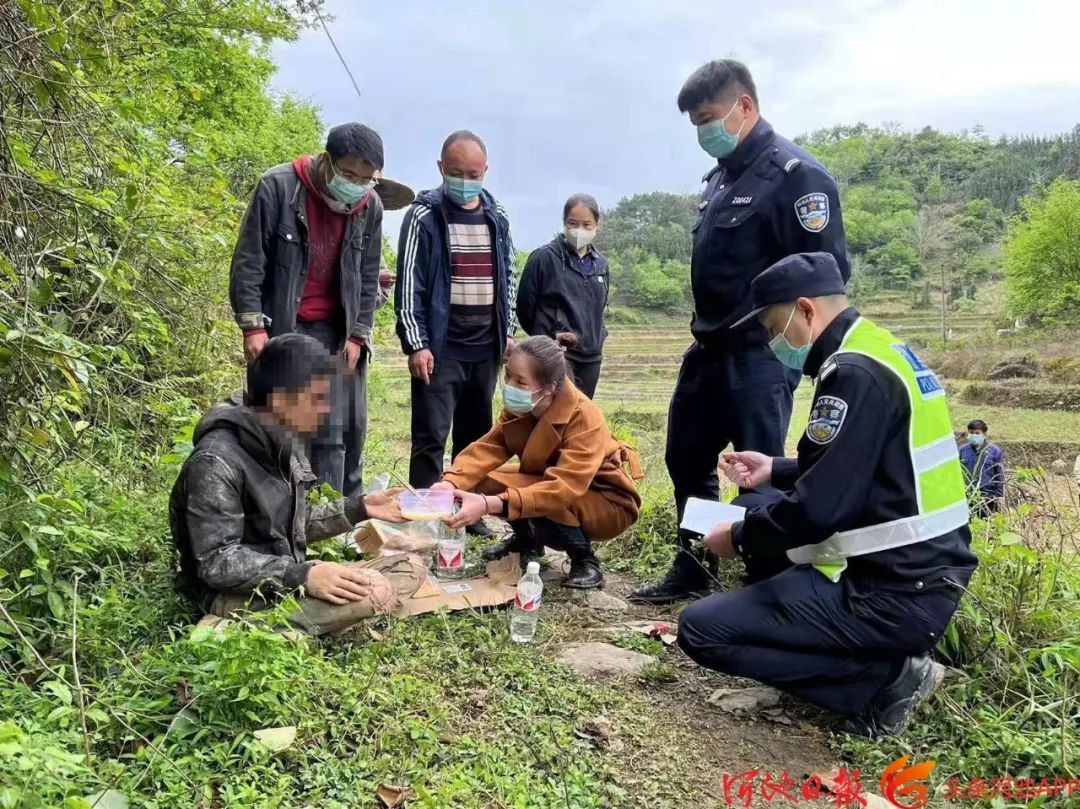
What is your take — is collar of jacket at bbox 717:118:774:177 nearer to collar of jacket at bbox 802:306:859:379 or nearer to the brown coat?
collar of jacket at bbox 802:306:859:379

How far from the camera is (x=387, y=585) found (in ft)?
8.38

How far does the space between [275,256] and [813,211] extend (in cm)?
243

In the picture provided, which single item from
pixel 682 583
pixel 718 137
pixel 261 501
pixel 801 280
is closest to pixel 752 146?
pixel 718 137

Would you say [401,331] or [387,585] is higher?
[401,331]

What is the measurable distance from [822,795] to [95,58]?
3508mm

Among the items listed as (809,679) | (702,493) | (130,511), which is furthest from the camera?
(702,493)

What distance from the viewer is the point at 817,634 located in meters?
2.33

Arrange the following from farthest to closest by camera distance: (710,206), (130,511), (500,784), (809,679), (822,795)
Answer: (710,206), (130,511), (809,679), (822,795), (500,784)

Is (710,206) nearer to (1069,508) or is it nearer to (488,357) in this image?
(488,357)

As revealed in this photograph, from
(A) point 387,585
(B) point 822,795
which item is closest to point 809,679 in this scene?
(B) point 822,795

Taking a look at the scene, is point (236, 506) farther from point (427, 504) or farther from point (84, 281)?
point (84, 281)

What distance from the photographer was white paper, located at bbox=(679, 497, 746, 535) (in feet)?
9.00

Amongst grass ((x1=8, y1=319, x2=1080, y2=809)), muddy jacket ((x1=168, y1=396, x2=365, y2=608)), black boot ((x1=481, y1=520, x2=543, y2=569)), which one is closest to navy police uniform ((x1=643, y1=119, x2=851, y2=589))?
black boot ((x1=481, y1=520, x2=543, y2=569))

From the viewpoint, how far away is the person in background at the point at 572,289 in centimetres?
490
